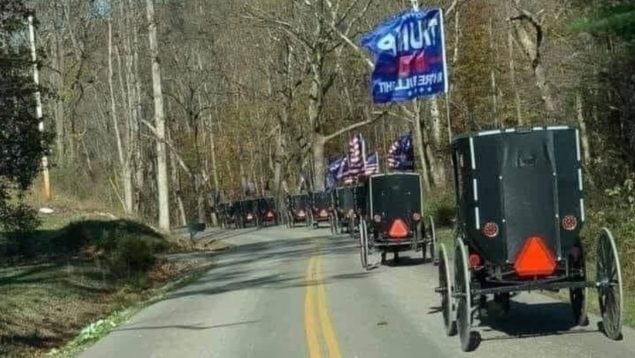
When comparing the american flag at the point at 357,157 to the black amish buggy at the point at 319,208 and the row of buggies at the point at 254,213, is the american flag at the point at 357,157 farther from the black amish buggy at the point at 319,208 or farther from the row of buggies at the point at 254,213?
the row of buggies at the point at 254,213

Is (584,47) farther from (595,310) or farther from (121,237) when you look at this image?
(121,237)

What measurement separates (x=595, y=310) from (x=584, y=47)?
416 inches

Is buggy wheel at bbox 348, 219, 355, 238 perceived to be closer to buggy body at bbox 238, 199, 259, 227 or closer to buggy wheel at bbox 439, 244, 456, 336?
buggy wheel at bbox 439, 244, 456, 336

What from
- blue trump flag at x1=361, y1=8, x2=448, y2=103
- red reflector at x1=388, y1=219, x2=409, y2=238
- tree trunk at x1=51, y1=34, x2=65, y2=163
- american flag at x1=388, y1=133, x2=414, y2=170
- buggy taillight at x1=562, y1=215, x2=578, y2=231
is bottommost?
red reflector at x1=388, y1=219, x2=409, y2=238

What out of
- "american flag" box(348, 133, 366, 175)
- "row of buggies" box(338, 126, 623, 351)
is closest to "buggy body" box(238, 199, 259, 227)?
"american flag" box(348, 133, 366, 175)

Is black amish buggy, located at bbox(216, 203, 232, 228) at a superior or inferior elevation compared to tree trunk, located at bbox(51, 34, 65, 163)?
inferior

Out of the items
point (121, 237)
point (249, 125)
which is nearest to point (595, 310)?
point (121, 237)

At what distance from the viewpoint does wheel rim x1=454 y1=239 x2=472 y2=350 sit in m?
10.8

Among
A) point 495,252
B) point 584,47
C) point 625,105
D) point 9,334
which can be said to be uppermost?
point 584,47

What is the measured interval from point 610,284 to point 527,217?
112cm

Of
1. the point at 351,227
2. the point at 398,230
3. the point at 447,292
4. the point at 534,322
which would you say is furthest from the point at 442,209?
the point at 447,292

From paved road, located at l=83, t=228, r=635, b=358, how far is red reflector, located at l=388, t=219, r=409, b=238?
76 centimetres

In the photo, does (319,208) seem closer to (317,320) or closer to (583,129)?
(583,129)

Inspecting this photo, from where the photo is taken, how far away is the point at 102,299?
2286 centimetres
